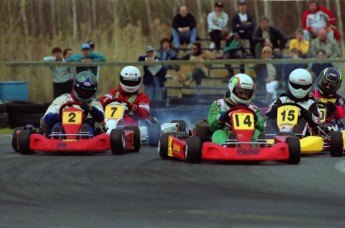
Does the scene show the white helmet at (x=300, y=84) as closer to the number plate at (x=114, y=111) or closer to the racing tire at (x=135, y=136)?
the racing tire at (x=135, y=136)

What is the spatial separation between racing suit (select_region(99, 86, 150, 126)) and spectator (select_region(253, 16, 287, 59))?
5498 mm

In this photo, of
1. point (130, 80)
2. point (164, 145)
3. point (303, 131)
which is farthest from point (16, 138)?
point (303, 131)

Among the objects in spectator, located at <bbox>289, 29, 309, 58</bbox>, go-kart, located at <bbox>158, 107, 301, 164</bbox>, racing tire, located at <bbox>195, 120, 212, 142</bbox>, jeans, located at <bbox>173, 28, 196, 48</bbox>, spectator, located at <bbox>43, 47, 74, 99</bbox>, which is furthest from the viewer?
jeans, located at <bbox>173, 28, 196, 48</bbox>

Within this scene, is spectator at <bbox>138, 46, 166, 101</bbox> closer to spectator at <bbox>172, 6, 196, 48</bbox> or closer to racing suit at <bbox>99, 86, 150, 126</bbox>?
spectator at <bbox>172, 6, 196, 48</bbox>

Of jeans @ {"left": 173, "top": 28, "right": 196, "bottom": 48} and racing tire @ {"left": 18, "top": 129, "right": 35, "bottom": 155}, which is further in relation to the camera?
jeans @ {"left": 173, "top": 28, "right": 196, "bottom": 48}

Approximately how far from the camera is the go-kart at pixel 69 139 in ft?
46.4

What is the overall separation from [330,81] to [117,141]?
3.19m

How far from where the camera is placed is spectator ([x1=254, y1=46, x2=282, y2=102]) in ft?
65.9

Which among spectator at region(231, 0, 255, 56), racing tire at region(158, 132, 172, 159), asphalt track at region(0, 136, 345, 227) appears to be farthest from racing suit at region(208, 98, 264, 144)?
spectator at region(231, 0, 255, 56)

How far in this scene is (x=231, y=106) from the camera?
540 inches

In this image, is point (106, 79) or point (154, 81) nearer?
point (154, 81)

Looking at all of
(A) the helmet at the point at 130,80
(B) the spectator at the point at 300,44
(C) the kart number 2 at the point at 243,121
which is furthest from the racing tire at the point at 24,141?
(B) the spectator at the point at 300,44

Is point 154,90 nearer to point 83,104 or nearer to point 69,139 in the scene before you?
point 83,104

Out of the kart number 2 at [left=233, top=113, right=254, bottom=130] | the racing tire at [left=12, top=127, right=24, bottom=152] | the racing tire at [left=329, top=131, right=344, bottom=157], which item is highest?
the kart number 2 at [left=233, top=113, right=254, bottom=130]
